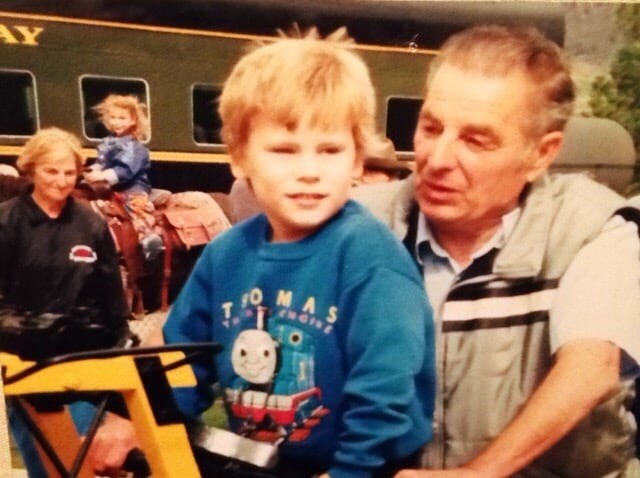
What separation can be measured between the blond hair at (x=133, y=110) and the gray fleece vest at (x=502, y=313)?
0.31 metres

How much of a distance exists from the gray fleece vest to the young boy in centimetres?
4

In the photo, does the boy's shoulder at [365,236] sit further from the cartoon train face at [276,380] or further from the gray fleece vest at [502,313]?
the cartoon train face at [276,380]

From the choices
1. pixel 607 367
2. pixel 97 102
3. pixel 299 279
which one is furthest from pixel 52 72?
pixel 607 367

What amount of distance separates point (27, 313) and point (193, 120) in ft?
1.14

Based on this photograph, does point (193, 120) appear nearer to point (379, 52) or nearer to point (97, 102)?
point (97, 102)

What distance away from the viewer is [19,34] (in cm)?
104

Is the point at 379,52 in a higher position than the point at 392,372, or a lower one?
higher

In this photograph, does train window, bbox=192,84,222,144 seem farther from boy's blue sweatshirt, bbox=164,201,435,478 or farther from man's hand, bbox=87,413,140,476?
man's hand, bbox=87,413,140,476

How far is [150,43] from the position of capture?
1.06 m

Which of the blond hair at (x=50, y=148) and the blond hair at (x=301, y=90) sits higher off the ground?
the blond hair at (x=301, y=90)

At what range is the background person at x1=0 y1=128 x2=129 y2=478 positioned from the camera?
106 cm

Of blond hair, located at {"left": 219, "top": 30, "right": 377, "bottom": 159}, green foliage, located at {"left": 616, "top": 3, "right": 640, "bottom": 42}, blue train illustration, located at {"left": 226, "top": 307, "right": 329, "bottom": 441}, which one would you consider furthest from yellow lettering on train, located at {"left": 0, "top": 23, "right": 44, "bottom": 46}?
green foliage, located at {"left": 616, "top": 3, "right": 640, "bottom": 42}

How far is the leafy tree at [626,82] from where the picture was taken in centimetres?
106

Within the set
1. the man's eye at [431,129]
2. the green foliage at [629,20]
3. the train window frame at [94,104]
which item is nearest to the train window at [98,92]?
the train window frame at [94,104]
